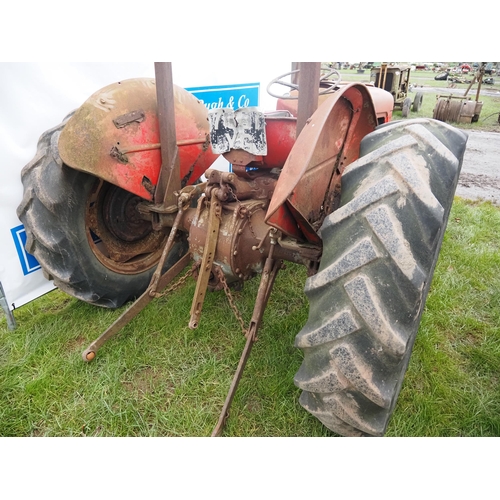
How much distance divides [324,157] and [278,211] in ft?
1.01

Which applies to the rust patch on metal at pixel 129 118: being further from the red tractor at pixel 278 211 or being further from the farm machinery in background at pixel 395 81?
the farm machinery in background at pixel 395 81

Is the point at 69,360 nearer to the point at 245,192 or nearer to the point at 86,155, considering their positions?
the point at 86,155

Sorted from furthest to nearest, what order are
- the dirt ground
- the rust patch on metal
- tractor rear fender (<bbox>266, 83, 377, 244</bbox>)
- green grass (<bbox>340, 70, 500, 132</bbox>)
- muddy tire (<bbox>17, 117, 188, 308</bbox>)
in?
1. green grass (<bbox>340, 70, 500, 132</bbox>)
2. the dirt ground
3. muddy tire (<bbox>17, 117, 188, 308</bbox>)
4. the rust patch on metal
5. tractor rear fender (<bbox>266, 83, 377, 244</bbox>)

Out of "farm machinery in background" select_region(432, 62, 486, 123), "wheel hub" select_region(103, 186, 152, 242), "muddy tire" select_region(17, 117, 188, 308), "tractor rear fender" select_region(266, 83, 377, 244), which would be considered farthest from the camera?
"farm machinery in background" select_region(432, 62, 486, 123)

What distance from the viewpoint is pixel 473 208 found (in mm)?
4480

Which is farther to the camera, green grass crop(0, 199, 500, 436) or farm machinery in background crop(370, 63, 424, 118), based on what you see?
farm machinery in background crop(370, 63, 424, 118)

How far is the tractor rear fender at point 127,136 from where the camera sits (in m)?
1.96

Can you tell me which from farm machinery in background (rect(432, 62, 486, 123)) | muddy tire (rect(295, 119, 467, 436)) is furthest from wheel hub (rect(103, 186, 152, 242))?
farm machinery in background (rect(432, 62, 486, 123))

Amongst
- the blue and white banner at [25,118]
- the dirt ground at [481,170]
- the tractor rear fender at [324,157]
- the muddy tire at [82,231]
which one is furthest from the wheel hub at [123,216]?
the dirt ground at [481,170]

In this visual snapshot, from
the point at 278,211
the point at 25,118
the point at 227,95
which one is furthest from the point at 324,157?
the point at 227,95

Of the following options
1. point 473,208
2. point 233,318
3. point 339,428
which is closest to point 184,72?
point 233,318

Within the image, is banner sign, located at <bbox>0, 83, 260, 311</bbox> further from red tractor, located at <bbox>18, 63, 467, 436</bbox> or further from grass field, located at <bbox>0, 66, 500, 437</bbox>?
red tractor, located at <bbox>18, 63, 467, 436</bbox>

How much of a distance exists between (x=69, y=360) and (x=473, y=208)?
4335 millimetres

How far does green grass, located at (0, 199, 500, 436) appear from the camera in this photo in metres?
1.91
